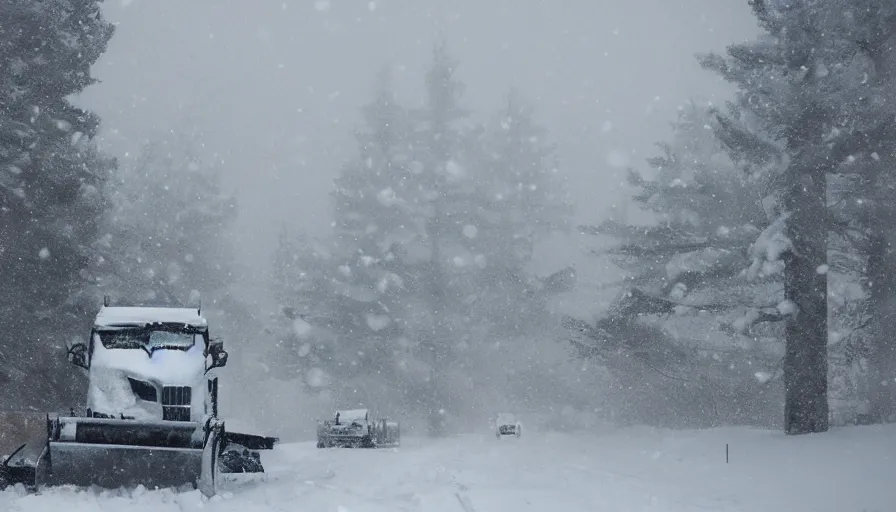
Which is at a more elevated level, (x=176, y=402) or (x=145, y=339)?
(x=145, y=339)

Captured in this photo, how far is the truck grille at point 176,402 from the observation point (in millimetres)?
14055

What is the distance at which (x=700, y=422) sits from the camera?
3012 centimetres

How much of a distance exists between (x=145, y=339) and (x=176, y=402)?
1234mm

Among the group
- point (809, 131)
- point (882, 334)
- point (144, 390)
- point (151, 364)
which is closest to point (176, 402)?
point (144, 390)

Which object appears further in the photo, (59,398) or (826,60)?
(59,398)

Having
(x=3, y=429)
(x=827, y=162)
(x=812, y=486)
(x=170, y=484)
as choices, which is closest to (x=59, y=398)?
(x=3, y=429)

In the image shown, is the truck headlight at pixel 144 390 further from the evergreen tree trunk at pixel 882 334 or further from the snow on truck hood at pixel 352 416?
the evergreen tree trunk at pixel 882 334

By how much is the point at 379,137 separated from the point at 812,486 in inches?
1120

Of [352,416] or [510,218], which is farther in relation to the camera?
[510,218]

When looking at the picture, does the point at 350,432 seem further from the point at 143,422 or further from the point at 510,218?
the point at 510,218

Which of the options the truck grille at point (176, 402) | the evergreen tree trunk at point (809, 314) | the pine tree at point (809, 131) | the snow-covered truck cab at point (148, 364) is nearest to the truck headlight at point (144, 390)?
the snow-covered truck cab at point (148, 364)

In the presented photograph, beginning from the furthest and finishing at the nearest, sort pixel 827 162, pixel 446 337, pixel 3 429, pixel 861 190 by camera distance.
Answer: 1. pixel 446 337
2. pixel 861 190
3. pixel 827 162
4. pixel 3 429

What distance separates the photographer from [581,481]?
15.0 m

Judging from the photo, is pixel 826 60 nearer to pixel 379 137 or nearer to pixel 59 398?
pixel 59 398
